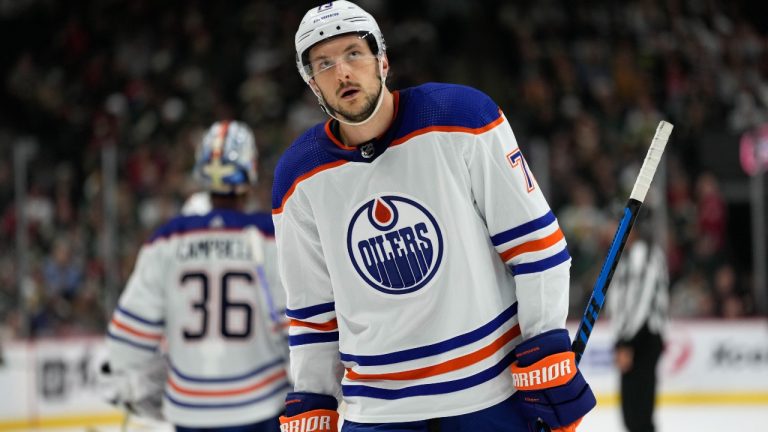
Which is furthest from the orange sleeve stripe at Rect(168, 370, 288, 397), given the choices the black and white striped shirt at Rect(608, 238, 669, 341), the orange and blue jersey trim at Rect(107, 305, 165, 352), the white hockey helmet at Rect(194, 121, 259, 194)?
the black and white striped shirt at Rect(608, 238, 669, 341)

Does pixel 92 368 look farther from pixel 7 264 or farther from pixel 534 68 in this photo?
pixel 534 68

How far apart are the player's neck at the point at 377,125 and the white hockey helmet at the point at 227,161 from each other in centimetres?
122

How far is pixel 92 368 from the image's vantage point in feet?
20.3

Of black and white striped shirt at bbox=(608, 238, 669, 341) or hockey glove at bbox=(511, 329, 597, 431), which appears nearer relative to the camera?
hockey glove at bbox=(511, 329, 597, 431)

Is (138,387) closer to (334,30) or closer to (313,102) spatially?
(334,30)

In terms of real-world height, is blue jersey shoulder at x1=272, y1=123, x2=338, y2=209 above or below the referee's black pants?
above

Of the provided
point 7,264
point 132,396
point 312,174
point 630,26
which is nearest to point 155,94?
point 7,264

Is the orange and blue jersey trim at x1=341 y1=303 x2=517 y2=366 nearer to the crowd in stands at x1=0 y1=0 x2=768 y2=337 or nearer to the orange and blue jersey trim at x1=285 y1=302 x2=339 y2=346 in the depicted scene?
the orange and blue jersey trim at x1=285 y1=302 x2=339 y2=346

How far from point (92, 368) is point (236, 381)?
11.7 ft

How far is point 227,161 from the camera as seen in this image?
9.91 ft

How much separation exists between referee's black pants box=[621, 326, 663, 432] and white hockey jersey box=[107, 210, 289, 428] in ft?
7.73

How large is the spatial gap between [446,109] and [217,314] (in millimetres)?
1312

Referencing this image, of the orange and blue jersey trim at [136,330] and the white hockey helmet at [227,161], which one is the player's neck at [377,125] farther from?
the orange and blue jersey trim at [136,330]

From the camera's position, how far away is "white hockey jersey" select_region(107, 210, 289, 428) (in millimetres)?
2875
